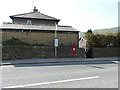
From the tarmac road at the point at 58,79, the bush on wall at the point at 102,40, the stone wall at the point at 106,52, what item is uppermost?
the bush on wall at the point at 102,40

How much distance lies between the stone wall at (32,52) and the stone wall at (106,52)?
7.65ft

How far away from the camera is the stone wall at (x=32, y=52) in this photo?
11836mm

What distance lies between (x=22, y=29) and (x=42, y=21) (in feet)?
22.3

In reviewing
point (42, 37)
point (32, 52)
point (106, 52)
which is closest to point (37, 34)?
point (42, 37)

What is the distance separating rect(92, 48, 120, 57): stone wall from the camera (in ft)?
51.1

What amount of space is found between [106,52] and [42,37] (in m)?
11.0

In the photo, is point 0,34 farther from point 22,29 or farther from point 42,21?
point 42,21

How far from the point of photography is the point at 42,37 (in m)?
15.4

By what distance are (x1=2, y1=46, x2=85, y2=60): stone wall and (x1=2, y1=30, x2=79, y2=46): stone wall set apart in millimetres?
2420

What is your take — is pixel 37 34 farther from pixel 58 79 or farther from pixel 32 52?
pixel 58 79

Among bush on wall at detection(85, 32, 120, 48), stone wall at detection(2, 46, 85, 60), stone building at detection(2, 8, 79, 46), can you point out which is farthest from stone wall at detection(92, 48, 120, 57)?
stone building at detection(2, 8, 79, 46)

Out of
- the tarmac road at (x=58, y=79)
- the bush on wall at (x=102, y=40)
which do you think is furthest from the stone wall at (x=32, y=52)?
the tarmac road at (x=58, y=79)

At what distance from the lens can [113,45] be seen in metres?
16.9

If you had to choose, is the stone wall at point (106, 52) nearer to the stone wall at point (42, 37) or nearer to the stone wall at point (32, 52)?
the stone wall at point (32, 52)
